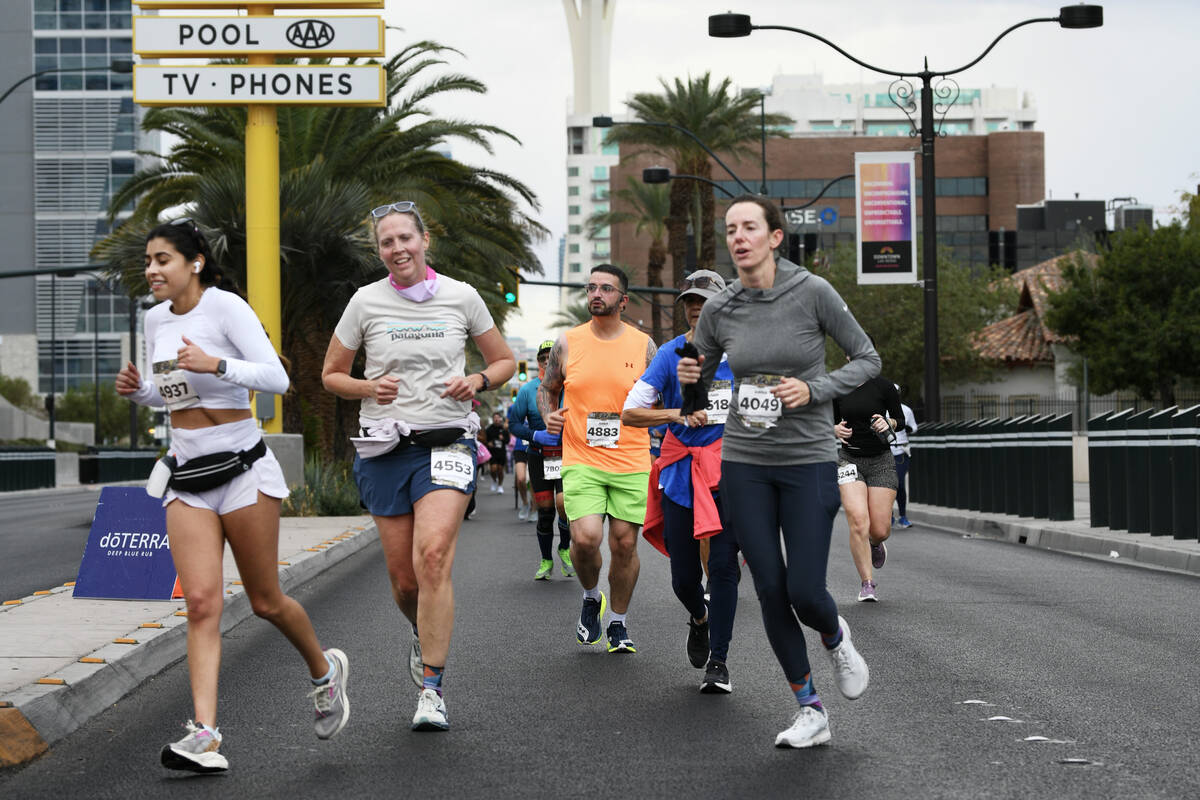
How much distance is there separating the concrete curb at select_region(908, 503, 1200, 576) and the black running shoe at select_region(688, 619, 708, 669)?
23.9 ft

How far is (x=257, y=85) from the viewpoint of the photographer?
23.6 meters

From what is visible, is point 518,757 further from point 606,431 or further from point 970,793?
point 606,431

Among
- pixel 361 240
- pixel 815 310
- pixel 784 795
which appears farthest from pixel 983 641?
pixel 361 240

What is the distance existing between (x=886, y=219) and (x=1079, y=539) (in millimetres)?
10151

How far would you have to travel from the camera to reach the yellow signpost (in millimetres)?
23578

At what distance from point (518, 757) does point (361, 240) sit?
20.9 m

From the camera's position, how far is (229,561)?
43.7 feet

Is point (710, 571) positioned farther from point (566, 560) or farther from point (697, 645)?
point (566, 560)

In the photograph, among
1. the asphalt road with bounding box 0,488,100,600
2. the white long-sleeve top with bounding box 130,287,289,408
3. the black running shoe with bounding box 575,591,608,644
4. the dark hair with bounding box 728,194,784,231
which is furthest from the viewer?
the asphalt road with bounding box 0,488,100,600

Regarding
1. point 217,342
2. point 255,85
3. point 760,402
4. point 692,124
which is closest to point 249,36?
point 255,85

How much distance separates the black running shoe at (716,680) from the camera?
7484 millimetres

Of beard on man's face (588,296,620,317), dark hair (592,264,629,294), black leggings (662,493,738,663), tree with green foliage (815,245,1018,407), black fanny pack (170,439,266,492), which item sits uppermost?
tree with green foliage (815,245,1018,407)

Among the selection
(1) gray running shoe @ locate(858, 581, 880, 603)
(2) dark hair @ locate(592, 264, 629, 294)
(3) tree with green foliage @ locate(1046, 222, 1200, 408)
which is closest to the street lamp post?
(1) gray running shoe @ locate(858, 581, 880, 603)

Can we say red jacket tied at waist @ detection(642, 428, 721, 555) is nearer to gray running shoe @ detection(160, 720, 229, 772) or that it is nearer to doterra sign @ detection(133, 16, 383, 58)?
gray running shoe @ detection(160, 720, 229, 772)
